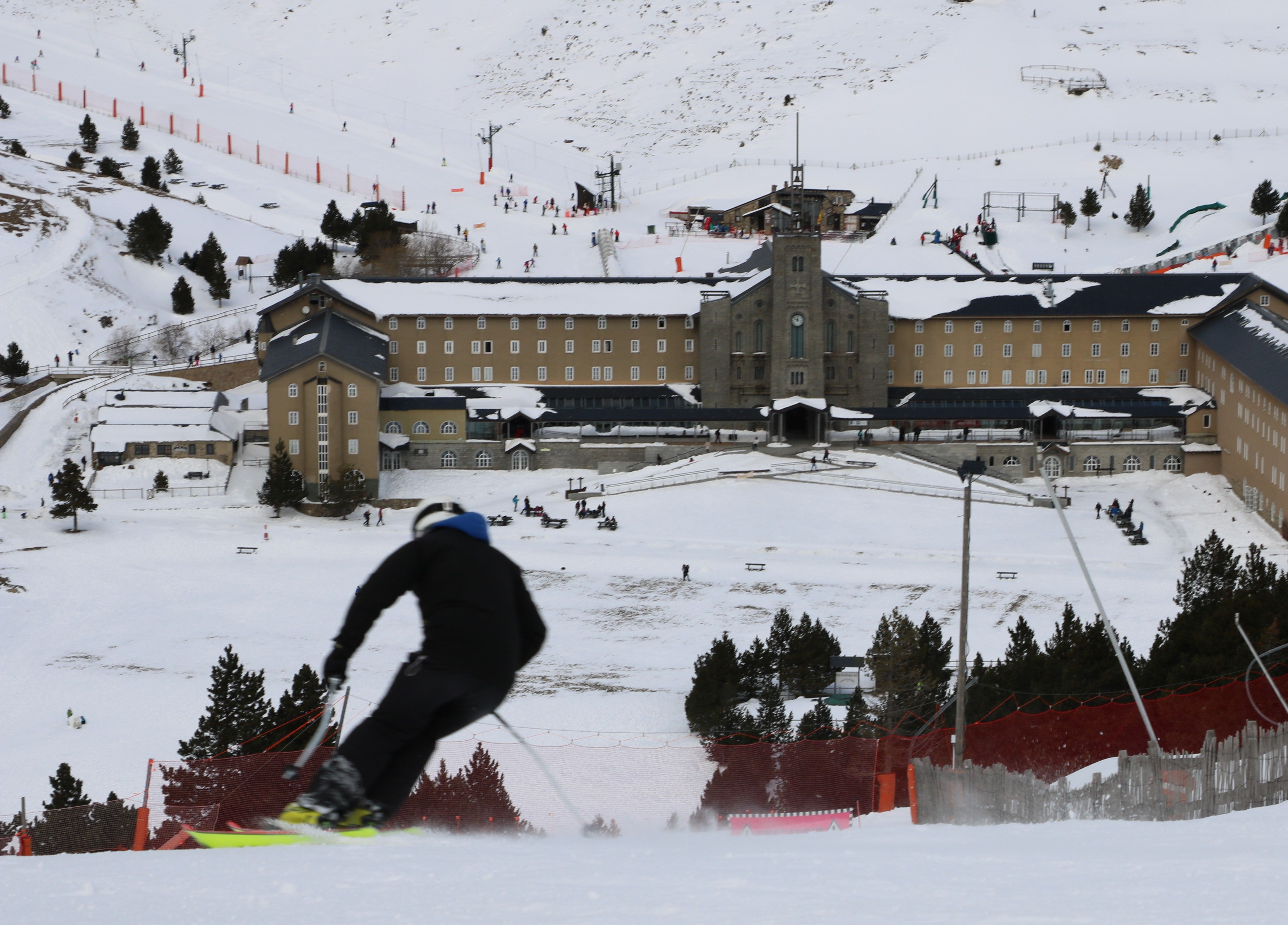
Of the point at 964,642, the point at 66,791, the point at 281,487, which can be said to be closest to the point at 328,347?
the point at 281,487

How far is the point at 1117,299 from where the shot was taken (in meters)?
75.2

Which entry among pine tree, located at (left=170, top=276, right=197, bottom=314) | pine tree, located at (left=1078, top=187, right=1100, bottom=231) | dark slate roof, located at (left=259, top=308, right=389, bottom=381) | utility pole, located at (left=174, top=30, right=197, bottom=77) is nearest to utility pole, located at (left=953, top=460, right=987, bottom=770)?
dark slate roof, located at (left=259, top=308, right=389, bottom=381)

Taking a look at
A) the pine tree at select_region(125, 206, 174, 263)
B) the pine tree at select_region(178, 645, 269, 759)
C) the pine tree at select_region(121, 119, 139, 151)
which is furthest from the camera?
the pine tree at select_region(121, 119, 139, 151)

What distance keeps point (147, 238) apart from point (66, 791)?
72302 millimetres

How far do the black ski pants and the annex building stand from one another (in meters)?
58.6

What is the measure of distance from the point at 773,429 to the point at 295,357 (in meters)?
22.2

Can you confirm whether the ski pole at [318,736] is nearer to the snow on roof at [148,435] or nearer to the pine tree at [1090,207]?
the snow on roof at [148,435]

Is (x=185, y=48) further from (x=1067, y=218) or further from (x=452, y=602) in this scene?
(x=452, y=602)

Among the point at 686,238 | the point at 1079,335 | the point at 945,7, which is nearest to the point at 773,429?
the point at 1079,335

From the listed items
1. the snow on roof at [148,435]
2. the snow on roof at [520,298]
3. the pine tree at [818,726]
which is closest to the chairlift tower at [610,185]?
the snow on roof at [520,298]

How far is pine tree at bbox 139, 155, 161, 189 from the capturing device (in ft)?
357

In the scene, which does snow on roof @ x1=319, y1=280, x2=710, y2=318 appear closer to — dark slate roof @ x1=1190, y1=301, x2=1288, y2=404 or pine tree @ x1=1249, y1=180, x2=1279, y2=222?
dark slate roof @ x1=1190, y1=301, x2=1288, y2=404

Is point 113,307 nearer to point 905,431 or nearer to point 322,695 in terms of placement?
Answer: point 905,431

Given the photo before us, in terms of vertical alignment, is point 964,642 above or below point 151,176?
below
